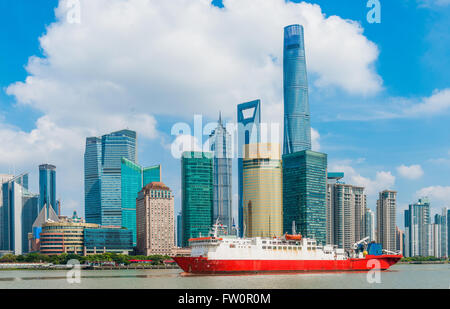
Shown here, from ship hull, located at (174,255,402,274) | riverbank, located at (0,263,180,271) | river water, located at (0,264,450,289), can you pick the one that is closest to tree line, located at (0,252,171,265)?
riverbank, located at (0,263,180,271)

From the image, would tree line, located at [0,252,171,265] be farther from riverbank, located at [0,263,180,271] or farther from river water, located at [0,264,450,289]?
river water, located at [0,264,450,289]

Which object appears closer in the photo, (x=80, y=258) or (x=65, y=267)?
(x=65, y=267)

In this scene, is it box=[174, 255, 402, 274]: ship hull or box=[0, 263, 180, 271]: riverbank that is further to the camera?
box=[0, 263, 180, 271]: riverbank

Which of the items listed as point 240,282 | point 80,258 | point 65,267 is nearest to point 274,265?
point 240,282

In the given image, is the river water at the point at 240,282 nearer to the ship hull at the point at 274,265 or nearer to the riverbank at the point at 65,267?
the ship hull at the point at 274,265

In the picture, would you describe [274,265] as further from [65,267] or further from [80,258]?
[80,258]

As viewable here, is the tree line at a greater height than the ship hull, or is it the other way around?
the ship hull
